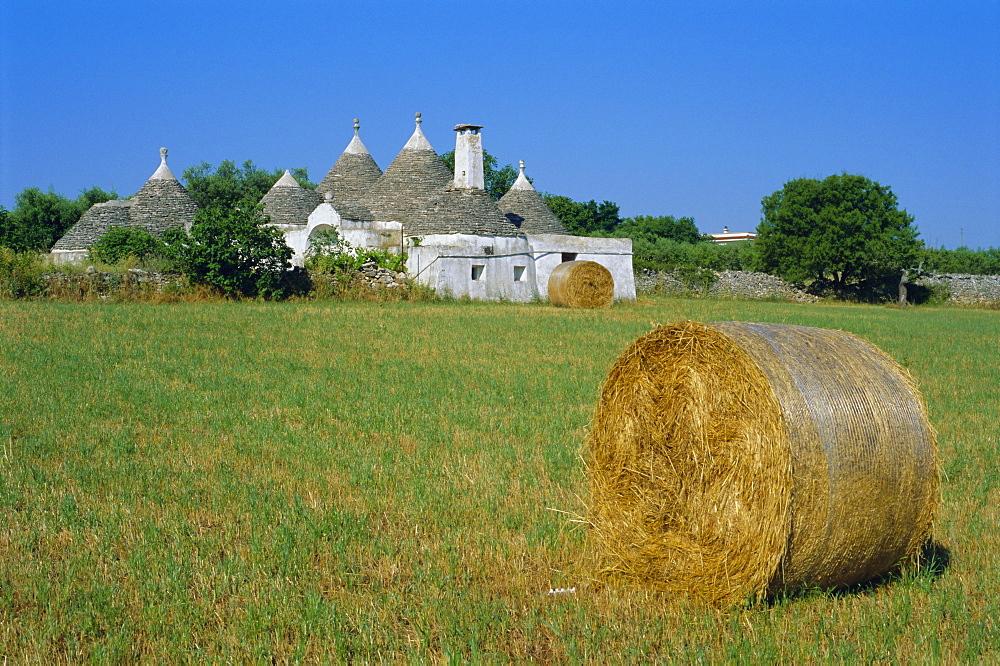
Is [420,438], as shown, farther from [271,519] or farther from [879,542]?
[879,542]

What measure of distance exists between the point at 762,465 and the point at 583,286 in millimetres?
26005

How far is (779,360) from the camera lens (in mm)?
4809

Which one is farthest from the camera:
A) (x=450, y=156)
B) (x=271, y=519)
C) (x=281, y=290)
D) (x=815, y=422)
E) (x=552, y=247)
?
(x=450, y=156)

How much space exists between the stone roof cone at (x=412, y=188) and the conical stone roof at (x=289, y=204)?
2.61 meters

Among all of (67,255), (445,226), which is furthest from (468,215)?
(67,255)

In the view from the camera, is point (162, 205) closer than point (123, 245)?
No

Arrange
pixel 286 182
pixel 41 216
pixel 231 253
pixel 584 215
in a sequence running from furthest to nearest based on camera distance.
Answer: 1. pixel 584 215
2. pixel 41 216
3. pixel 286 182
4. pixel 231 253

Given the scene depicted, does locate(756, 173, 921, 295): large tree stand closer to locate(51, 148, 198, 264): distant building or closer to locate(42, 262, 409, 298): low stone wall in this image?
locate(51, 148, 198, 264): distant building

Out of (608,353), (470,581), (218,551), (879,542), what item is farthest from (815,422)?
(608,353)

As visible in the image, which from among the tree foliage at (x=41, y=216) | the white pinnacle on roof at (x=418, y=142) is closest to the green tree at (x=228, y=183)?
the tree foliage at (x=41, y=216)

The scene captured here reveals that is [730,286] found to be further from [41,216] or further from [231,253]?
[41,216]

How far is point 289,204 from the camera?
3822 cm

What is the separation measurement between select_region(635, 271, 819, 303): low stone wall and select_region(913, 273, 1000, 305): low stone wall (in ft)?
21.9

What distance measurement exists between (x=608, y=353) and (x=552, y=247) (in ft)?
66.8
